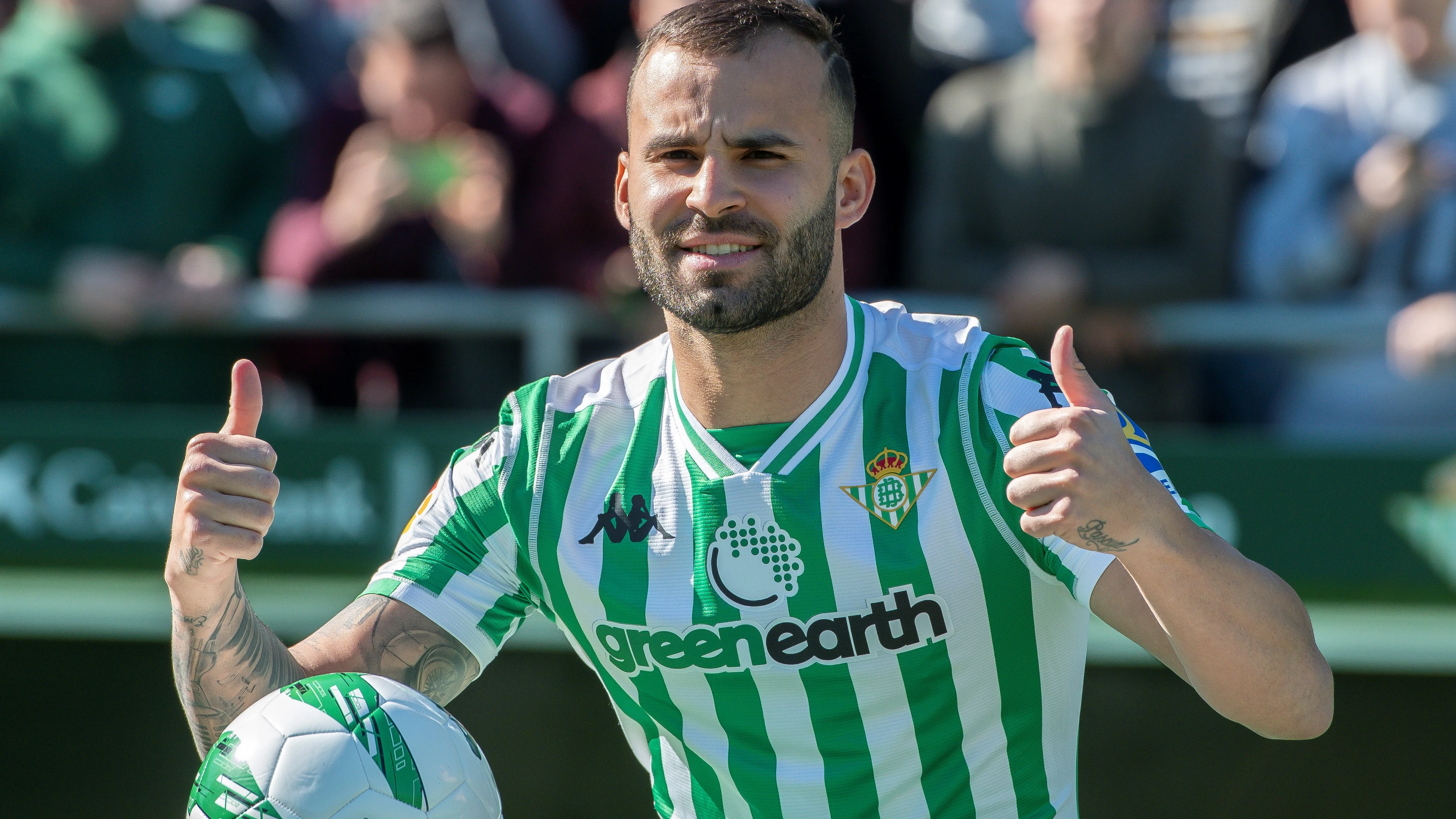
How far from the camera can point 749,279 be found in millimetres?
2689

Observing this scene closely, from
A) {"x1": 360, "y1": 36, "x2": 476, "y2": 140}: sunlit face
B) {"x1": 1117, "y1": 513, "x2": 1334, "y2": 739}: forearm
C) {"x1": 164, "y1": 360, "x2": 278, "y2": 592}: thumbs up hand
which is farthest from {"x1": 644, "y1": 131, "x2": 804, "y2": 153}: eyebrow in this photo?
{"x1": 360, "y1": 36, "x2": 476, "y2": 140}: sunlit face

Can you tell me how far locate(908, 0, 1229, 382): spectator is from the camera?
16.4ft

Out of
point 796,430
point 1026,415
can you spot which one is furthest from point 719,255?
point 1026,415

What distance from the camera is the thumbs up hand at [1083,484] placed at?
223 centimetres

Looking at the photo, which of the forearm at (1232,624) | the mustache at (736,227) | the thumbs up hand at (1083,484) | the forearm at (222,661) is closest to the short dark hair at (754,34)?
the mustache at (736,227)

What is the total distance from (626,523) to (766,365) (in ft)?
1.38

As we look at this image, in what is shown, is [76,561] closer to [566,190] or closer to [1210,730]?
[566,190]

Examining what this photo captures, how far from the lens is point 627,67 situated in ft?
17.9

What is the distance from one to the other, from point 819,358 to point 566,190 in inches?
112

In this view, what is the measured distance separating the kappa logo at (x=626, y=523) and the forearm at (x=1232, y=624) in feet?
3.18

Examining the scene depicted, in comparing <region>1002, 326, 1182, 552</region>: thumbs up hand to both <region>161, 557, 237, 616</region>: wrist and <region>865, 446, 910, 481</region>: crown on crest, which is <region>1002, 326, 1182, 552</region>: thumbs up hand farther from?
<region>161, 557, 237, 616</region>: wrist

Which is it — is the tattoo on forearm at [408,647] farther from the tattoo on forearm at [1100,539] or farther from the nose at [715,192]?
the tattoo on forearm at [1100,539]

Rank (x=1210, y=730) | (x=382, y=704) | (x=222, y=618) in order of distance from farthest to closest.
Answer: (x=1210, y=730)
(x=222, y=618)
(x=382, y=704)

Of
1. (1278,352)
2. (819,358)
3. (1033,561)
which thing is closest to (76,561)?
(819,358)
